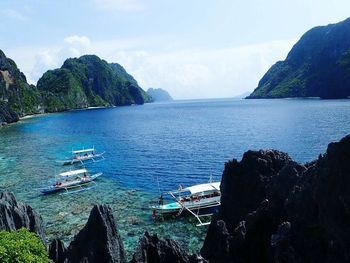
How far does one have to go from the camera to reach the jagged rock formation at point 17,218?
124 feet

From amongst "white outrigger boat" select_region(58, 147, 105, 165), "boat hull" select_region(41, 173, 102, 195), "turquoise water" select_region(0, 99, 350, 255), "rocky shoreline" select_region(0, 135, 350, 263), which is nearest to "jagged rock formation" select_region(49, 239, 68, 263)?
"rocky shoreline" select_region(0, 135, 350, 263)

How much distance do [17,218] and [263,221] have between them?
2378 centimetres

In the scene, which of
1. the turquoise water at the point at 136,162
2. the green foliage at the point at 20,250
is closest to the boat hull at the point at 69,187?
the turquoise water at the point at 136,162

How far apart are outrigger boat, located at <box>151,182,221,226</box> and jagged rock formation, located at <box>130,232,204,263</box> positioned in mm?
22041

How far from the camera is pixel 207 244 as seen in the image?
31250mm

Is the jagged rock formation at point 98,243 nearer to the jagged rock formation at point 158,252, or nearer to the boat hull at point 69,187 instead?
the jagged rock formation at point 158,252

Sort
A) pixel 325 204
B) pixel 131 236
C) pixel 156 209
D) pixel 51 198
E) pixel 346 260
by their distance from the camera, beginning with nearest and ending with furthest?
pixel 346 260 < pixel 325 204 < pixel 131 236 < pixel 156 209 < pixel 51 198

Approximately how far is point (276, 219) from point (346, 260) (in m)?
8.83

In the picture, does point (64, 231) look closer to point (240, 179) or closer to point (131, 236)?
point (131, 236)

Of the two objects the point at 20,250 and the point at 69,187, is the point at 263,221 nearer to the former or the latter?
the point at 20,250

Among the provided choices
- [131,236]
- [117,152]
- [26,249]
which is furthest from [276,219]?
[117,152]

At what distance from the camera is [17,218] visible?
3894 cm

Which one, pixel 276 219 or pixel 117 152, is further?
pixel 117 152

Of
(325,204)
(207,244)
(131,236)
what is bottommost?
(131,236)
